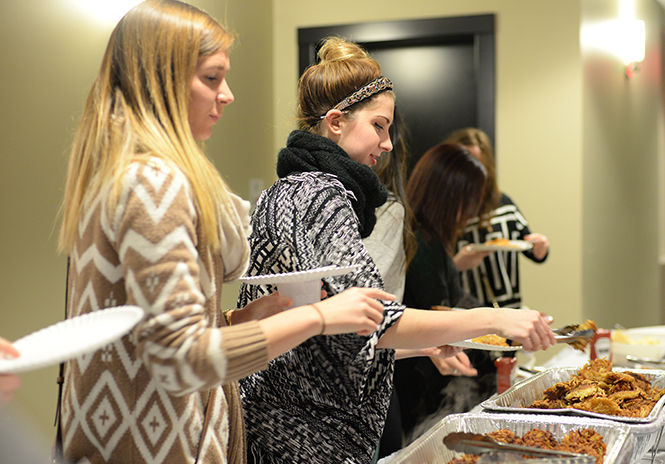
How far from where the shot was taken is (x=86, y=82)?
2740 mm

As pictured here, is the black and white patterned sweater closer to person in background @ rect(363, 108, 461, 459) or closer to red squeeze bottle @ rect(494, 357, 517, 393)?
red squeeze bottle @ rect(494, 357, 517, 393)

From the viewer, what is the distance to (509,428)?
1371mm

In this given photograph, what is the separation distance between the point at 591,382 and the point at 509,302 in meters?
1.58

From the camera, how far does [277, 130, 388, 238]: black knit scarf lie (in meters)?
1.46

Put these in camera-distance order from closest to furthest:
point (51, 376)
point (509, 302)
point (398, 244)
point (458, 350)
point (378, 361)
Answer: point (378, 361) < point (458, 350) < point (398, 244) < point (51, 376) < point (509, 302)

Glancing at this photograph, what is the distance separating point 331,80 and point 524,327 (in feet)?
2.05

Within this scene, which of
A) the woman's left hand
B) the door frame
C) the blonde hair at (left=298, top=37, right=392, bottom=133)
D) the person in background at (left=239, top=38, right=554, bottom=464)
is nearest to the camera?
the person in background at (left=239, top=38, right=554, bottom=464)

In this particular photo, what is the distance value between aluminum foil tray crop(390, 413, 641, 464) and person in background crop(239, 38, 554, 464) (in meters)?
0.12

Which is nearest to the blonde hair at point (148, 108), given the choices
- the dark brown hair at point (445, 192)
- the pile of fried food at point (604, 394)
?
the pile of fried food at point (604, 394)

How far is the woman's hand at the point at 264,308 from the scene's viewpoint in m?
1.17

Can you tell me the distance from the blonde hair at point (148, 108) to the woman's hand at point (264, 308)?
0.69 ft

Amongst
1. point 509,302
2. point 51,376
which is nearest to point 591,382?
point 509,302

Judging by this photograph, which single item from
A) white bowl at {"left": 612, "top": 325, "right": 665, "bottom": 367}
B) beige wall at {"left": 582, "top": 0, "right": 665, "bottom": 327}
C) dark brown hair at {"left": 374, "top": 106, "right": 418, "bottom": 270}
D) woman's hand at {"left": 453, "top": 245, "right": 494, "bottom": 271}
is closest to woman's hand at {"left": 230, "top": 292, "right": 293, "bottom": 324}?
dark brown hair at {"left": 374, "top": 106, "right": 418, "bottom": 270}

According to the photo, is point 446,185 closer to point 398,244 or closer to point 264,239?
point 398,244
